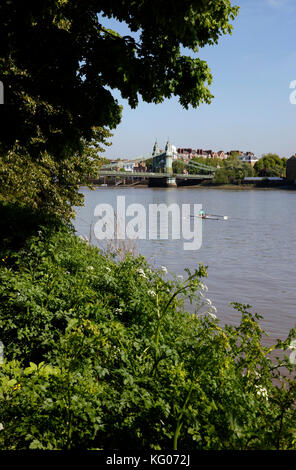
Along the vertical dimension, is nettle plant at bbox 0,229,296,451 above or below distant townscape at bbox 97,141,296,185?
below

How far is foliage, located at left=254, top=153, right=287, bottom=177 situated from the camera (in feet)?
485

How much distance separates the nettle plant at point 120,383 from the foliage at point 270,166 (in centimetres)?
14775

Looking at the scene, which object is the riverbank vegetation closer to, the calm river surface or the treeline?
the calm river surface

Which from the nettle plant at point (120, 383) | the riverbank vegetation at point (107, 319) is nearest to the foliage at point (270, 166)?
the riverbank vegetation at point (107, 319)

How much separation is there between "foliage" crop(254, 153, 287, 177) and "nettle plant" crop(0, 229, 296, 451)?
14775 cm

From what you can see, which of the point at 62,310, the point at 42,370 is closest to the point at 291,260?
the point at 62,310

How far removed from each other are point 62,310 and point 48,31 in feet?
14.5

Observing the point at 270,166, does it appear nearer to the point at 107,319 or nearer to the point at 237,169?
the point at 237,169

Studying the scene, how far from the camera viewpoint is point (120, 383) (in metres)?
3.86

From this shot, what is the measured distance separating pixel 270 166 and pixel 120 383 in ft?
532

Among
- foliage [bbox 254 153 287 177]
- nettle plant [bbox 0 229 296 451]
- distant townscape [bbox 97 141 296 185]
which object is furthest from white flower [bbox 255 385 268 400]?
foliage [bbox 254 153 287 177]

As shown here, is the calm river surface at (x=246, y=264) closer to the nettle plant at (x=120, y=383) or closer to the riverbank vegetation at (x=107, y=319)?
the riverbank vegetation at (x=107, y=319)

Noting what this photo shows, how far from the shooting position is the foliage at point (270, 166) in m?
148

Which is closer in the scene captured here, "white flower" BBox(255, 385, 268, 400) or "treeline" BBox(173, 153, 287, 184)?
"white flower" BBox(255, 385, 268, 400)
